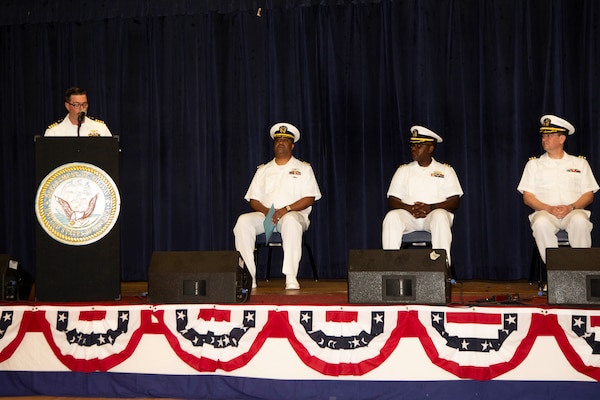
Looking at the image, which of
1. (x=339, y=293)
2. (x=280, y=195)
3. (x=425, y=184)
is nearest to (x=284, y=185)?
(x=280, y=195)

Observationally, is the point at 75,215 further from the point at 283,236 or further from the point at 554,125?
the point at 554,125

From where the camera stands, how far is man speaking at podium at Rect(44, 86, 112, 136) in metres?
4.46

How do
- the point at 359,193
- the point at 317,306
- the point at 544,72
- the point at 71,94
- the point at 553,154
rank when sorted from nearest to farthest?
the point at 317,306
the point at 71,94
the point at 553,154
the point at 544,72
the point at 359,193

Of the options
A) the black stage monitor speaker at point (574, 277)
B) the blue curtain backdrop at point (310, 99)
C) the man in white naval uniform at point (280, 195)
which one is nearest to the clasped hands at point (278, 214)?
the man in white naval uniform at point (280, 195)

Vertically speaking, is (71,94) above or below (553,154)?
above

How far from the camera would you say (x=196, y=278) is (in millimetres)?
3805

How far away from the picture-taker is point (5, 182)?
6.86 meters

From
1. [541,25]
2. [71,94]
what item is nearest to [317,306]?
[71,94]

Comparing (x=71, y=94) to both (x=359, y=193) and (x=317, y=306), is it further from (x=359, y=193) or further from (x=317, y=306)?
(x=359, y=193)

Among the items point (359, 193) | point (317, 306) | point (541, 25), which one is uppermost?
point (541, 25)

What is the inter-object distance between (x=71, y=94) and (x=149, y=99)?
2257 mm

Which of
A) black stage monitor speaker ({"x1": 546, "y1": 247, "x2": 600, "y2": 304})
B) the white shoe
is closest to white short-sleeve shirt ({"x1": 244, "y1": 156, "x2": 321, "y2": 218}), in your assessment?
the white shoe

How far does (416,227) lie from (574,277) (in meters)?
1.86

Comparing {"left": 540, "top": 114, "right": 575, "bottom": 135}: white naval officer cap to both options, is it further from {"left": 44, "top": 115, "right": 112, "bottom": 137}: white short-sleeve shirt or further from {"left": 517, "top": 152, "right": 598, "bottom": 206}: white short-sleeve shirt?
{"left": 44, "top": 115, "right": 112, "bottom": 137}: white short-sleeve shirt
